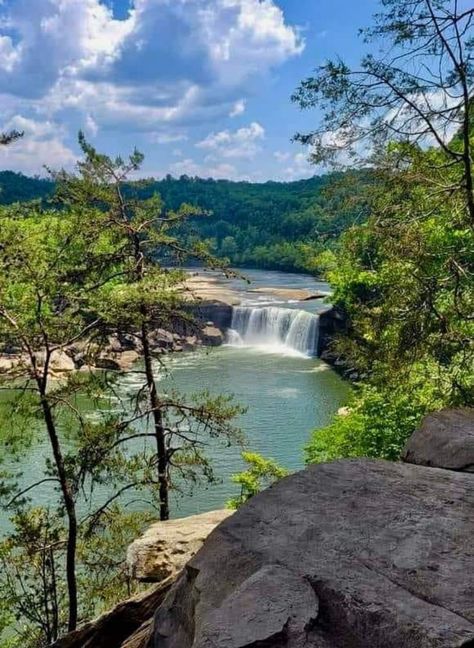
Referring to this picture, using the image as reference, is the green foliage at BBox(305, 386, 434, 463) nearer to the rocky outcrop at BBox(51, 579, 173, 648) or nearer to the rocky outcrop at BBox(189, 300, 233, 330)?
the rocky outcrop at BBox(51, 579, 173, 648)

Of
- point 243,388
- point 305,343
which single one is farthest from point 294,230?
point 243,388

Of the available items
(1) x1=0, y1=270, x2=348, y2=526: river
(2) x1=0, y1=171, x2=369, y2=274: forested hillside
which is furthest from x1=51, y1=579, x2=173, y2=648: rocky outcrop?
(2) x1=0, y1=171, x2=369, y2=274: forested hillside

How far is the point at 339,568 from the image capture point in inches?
167

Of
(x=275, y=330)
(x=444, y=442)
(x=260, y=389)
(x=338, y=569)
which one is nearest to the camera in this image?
(x=338, y=569)

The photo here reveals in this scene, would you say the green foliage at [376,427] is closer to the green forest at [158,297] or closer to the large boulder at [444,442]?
the green forest at [158,297]

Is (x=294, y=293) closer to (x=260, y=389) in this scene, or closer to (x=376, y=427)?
(x=260, y=389)

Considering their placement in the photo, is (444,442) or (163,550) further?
(163,550)

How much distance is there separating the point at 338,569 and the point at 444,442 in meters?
2.72

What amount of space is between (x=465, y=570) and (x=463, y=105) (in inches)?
278

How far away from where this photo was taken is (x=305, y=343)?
4438 cm

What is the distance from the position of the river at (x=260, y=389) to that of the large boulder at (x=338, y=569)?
762 cm

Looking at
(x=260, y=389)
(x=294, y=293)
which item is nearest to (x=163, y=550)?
(x=260, y=389)

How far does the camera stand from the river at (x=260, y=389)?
21533 millimetres

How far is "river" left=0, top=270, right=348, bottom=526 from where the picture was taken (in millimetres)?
21533
